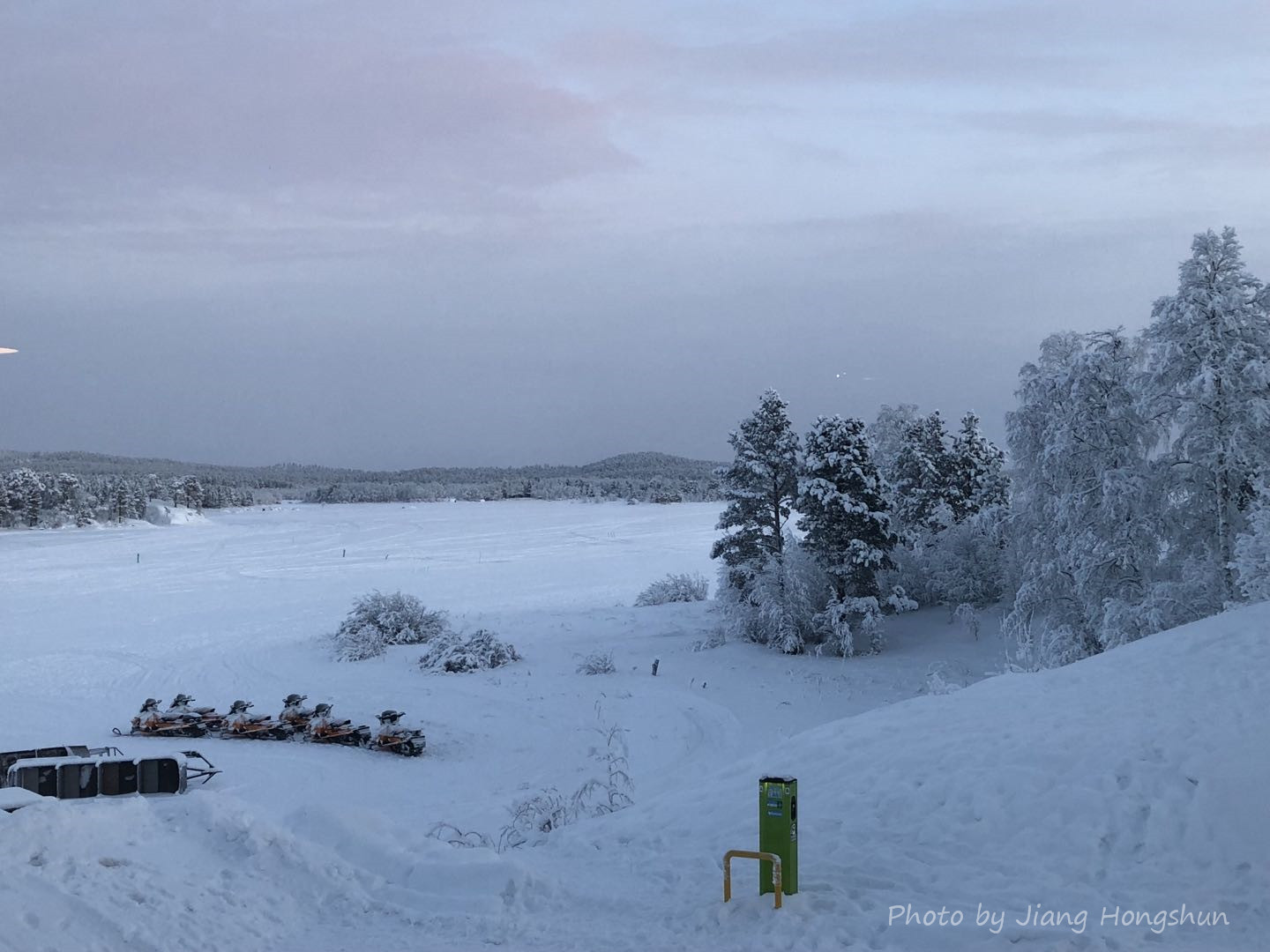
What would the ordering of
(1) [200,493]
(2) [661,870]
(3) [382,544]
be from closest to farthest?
1. (2) [661,870]
2. (3) [382,544]
3. (1) [200,493]

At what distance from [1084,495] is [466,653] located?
18902mm

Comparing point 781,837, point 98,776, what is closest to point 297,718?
point 98,776

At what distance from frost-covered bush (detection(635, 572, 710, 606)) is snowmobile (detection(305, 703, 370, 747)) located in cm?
2293

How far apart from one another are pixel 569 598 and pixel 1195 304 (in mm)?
30811

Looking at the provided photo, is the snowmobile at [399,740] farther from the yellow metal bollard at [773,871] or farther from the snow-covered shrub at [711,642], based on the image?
the snow-covered shrub at [711,642]

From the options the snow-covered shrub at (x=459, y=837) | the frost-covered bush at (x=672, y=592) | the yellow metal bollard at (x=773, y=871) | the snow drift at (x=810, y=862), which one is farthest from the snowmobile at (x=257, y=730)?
the frost-covered bush at (x=672, y=592)

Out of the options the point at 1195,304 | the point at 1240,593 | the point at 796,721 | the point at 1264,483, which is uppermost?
the point at 1195,304

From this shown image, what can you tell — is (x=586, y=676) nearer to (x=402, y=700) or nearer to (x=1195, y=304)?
(x=402, y=700)

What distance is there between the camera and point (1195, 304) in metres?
21.5

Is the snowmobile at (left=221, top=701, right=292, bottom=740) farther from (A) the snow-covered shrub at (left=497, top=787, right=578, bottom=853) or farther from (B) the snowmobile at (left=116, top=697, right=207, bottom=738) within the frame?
(A) the snow-covered shrub at (left=497, top=787, right=578, bottom=853)

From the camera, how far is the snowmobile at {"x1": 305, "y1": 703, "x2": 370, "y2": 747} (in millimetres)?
21391

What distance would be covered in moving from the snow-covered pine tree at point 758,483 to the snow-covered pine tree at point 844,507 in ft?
3.68

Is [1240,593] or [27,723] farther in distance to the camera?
[27,723]

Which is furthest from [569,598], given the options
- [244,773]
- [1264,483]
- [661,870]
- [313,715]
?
[661,870]
